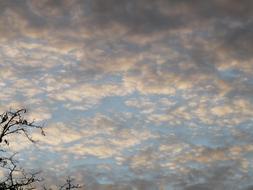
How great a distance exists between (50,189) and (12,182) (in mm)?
3145

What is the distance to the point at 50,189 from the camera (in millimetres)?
23656

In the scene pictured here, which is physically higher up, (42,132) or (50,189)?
(42,132)

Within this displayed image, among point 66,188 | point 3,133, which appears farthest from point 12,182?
point 66,188

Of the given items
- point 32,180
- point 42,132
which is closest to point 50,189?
point 32,180

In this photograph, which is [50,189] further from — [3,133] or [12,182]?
[3,133]

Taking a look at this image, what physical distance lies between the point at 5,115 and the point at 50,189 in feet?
19.2

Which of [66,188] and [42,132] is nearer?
[42,132]

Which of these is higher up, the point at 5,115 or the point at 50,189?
the point at 5,115

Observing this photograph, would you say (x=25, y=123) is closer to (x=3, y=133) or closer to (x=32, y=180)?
(x=3, y=133)

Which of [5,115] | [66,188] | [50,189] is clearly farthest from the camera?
[66,188]

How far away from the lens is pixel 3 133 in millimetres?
19859

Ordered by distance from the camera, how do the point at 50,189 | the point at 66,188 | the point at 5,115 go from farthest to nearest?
the point at 66,188, the point at 50,189, the point at 5,115

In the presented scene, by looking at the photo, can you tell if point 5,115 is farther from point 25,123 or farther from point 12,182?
point 12,182

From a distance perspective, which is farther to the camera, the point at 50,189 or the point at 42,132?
the point at 50,189
